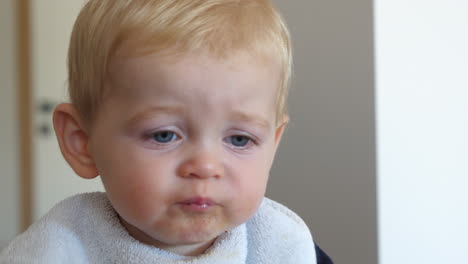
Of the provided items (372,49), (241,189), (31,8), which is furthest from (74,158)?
(31,8)

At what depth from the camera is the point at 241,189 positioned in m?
0.65

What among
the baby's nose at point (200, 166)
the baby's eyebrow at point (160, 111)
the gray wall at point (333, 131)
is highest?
the baby's eyebrow at point (160, 111)

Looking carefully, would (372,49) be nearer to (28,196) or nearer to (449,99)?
(449,99)

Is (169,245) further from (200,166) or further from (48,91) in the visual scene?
(48,91)

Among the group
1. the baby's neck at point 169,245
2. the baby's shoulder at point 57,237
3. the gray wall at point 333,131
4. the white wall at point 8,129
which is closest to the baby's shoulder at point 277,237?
the baby's neck at point 169,245

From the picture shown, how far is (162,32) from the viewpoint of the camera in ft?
2.01

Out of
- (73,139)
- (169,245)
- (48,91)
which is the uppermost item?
(73,139)

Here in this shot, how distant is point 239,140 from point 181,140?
2.8 inches

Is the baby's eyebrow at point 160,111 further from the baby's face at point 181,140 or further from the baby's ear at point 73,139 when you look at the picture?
the baby's ear at point 73,139

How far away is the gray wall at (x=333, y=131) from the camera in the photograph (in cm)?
125

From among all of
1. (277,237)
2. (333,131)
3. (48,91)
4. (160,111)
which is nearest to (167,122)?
(160,111)

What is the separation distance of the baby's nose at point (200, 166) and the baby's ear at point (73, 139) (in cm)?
15

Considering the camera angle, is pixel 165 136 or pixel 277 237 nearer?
pixel 165 136

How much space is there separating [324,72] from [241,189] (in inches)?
29.1
